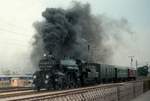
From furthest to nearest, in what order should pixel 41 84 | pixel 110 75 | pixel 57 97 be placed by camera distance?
pixel 110 75 → pixel 41 84 → pixel 57 97

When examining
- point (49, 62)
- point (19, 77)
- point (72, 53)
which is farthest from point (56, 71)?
point (19, 77)

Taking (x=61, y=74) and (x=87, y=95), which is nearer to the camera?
(x=87, y=95)

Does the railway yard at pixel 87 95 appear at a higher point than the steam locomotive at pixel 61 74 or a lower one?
lower

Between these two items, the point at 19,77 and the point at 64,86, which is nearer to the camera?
the point at 64,86

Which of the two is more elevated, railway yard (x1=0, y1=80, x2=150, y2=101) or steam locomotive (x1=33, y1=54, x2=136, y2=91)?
steam locomotive (x1=33, y1=54, x2=136, y2=91)

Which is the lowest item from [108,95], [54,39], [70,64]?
[108,95]

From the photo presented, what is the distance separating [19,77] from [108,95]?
2667 centimetres

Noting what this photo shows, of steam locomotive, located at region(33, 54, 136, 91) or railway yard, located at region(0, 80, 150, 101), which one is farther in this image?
steam locomotive, located at region(33, 54, 136, 91)

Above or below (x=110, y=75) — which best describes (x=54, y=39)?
above

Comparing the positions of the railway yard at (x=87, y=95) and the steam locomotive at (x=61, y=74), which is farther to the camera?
the steam locomotive at (x=61, y=74)

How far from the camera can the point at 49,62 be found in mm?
31375

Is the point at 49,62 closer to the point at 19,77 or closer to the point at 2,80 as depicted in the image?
the point at 2,80

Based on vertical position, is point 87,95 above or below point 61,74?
below

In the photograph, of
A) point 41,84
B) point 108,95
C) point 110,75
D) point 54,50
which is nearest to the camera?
point 108,95
